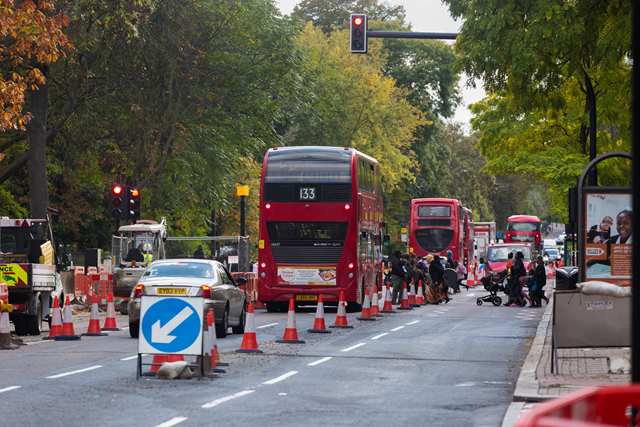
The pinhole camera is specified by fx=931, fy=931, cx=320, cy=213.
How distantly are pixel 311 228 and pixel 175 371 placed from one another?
14108mm

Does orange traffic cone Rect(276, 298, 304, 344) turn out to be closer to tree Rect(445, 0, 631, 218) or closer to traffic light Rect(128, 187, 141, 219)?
tree Rect(445, 0, 631, 218)

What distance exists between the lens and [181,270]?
17.1 m

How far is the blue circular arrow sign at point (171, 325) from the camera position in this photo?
11.6 meters

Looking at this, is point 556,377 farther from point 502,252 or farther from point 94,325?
point 502,252

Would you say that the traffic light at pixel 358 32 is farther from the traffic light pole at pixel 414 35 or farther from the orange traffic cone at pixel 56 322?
the orange traffic cone at pixel 56 322

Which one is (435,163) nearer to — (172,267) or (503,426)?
(172,267)

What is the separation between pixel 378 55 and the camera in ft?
207

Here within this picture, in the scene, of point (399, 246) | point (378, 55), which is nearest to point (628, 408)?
point (378, 55)

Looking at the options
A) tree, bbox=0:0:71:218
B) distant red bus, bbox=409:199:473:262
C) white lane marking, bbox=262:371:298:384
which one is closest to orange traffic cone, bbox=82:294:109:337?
tree, bbox=0:0:71:218

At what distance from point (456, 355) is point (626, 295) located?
388 centimetres

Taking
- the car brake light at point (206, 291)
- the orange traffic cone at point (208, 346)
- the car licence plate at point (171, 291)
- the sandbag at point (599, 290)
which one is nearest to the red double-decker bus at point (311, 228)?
the car brake light at point (206, 291)

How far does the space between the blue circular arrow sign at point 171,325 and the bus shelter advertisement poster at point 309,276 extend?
45.2 feet

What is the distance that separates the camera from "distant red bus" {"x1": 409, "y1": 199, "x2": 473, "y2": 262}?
47.1m

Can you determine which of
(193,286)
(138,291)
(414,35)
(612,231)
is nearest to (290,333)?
(193,286)
